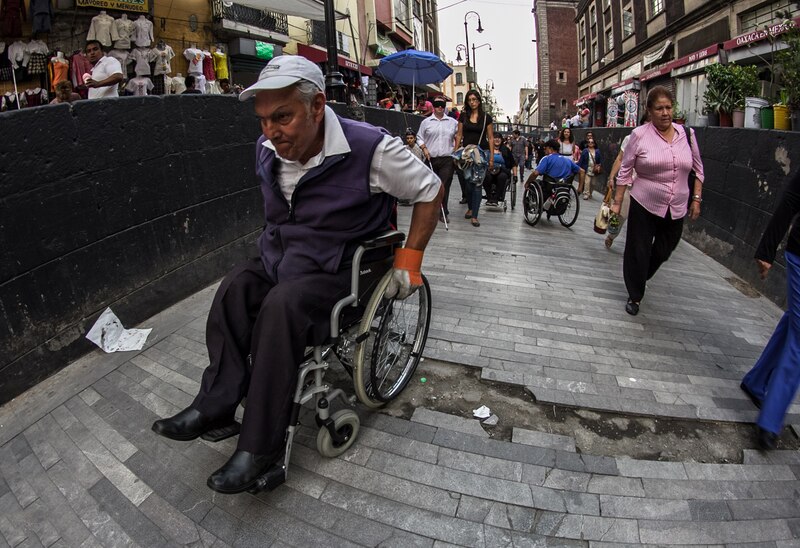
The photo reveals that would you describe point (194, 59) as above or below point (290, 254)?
above

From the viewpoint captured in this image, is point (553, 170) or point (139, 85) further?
point (139, 85)

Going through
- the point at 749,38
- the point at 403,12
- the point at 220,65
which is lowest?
the point at 220,65

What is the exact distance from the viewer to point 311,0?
10.1 meters

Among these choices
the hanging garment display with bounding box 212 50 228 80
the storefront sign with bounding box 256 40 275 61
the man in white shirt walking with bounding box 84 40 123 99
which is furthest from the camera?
the storefront sign with bounding box 256 40 275 61

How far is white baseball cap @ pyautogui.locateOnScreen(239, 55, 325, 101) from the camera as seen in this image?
1875mm

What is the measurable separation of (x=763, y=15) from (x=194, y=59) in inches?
640

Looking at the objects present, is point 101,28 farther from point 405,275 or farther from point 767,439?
point 767,439

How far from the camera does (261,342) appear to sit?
5.91 ft

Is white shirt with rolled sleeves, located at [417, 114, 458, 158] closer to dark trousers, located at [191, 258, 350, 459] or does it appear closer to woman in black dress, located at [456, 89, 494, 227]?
woman in black dress, located at [456, 89, 494, 227]

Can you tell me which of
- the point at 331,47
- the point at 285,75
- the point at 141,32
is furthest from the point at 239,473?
the point at 141,32

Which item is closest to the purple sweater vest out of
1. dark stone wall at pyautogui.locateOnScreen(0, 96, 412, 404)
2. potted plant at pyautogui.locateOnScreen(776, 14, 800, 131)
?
dark stone wall at pyautogui.locateOnScreen(0, 96, 412, 404)

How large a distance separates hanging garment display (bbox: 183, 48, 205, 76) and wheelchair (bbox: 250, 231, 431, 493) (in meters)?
10.8

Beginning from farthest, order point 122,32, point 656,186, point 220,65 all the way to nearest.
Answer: point 220,65 < point 122,32 < point 656,186

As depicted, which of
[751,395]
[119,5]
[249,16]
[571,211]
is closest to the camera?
[751,395]
